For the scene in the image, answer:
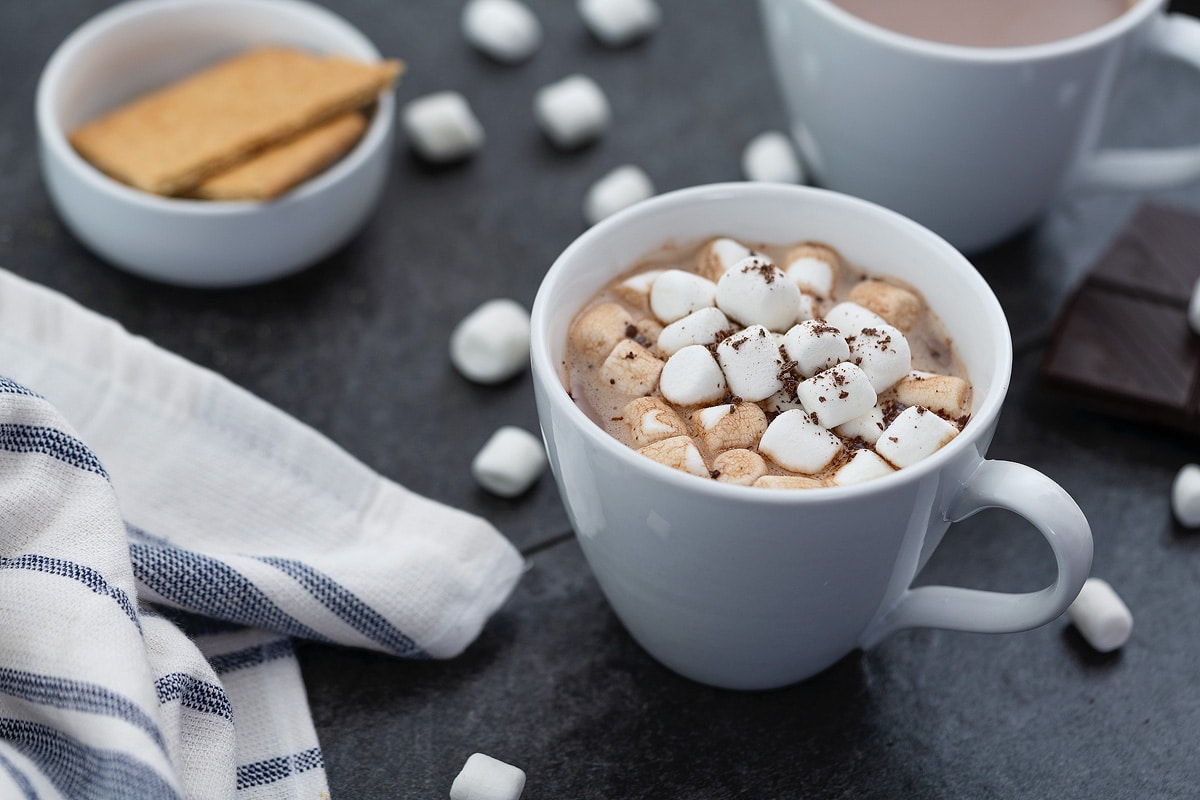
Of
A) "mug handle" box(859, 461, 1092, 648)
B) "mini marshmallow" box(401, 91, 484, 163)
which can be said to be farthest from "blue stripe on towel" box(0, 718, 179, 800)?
"mini marshmallow" box(401, 91, 484, 163)

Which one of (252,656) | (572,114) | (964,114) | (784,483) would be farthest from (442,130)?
(784,483)

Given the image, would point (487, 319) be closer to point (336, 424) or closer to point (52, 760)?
point (336, 424)

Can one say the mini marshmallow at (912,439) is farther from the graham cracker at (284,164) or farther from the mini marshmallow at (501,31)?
the mini marshmallow at (501,31)

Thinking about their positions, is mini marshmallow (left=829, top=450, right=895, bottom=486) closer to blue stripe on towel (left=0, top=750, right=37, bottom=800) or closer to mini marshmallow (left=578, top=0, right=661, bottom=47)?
blue stripe on towel (left=0, top=750, right=37, bottom=800)

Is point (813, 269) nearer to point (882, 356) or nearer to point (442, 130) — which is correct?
point (882, 356)

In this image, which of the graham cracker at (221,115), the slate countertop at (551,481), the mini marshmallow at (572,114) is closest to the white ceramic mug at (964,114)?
the slate countertop at (551,481)

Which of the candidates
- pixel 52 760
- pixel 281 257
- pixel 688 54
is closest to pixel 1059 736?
pixel 52 760

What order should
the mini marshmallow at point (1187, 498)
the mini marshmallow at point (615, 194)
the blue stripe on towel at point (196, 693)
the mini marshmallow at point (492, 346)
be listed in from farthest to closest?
the mini marshmallow at point (615, 194), the mini marshmallow at point (492, 346), the mini marshmallow at point (1187, 498), the blue stripe on towel at point (196, 693)
